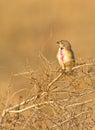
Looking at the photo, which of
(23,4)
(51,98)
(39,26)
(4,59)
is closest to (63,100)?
(51,98)

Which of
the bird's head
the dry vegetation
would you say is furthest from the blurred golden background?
the dry vegetation

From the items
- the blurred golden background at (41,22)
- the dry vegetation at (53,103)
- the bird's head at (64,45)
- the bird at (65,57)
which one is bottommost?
the dry vegetation at (53,103)

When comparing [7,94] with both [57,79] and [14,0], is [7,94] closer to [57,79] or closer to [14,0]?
[57,79]

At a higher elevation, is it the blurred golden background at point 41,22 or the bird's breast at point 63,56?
the blurred golden background at point 41,22

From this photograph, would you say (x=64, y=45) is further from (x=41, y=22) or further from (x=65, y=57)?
(x=41, y=22)

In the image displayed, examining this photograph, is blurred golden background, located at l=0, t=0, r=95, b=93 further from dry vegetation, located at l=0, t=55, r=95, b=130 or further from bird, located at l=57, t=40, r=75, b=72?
dry vegetation, located at l=0, t=55, r=95, b=130

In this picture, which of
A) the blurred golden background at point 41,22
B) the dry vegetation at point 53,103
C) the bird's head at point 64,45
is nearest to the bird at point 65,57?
the bird's head at point 64,45

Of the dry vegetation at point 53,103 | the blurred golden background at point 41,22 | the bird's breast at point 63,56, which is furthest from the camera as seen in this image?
the blurred golden background at point 41,22

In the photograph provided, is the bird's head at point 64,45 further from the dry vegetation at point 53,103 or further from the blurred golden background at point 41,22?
the blurred golden background at point 41,22
